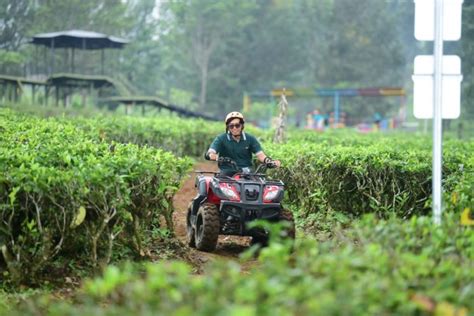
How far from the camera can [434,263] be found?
15.9ft

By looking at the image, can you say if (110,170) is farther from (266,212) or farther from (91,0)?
(91,0)

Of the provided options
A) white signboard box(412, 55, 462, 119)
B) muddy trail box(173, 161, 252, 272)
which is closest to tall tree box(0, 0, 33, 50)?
muddy trail box(173, 161, 252, 272)

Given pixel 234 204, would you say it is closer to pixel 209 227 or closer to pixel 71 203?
pixel 209 227

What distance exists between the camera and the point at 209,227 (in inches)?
367

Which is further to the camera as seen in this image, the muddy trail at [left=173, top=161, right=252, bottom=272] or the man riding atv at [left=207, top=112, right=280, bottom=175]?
the man riding atv at [left=207, top=112, right=280, bottom=175]

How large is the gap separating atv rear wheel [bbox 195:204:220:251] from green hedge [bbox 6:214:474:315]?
4419 millimetres

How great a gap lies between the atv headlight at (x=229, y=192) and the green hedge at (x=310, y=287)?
14.1 feet

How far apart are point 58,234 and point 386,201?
4549mm

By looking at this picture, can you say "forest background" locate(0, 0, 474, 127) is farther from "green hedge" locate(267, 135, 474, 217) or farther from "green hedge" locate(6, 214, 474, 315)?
"green hedge" locate(6, 214, 474, 315)

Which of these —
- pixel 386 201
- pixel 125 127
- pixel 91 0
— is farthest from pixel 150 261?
pixel 91 0

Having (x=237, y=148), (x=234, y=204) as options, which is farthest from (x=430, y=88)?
(x=237, y=148)

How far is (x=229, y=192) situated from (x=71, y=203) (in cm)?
228

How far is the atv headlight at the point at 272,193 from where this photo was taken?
30.5 feet

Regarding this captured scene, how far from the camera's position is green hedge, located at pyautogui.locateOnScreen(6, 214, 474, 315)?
3760 millimetres
